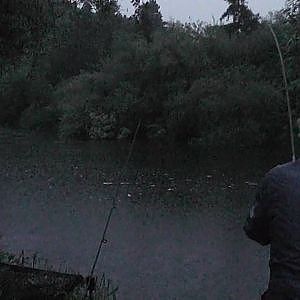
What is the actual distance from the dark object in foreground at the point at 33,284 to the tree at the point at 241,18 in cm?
4035

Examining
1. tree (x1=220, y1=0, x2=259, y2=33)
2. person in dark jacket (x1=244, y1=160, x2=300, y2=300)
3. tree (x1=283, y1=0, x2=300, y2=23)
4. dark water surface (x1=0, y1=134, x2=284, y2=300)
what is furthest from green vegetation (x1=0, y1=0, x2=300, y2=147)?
person in dark jacket (x1=244, y1=160, x2=300, y2=300)

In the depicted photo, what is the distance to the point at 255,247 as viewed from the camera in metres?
12.1

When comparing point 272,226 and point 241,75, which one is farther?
point 241,75

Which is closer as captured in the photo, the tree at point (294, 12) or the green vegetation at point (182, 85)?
the tree at point (294, 12)

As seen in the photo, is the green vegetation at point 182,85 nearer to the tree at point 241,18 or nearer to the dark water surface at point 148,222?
the tree at point 241,18

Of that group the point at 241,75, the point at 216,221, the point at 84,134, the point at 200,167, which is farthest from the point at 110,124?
the point at 216,221

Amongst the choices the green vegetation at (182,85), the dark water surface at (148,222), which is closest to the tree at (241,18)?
the green vegetation at (182,85)

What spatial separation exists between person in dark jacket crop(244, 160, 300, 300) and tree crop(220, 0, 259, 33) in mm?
42694


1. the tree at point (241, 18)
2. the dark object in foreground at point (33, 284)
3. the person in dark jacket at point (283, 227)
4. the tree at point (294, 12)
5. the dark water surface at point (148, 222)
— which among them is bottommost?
the dark water surface at point (148, 222)

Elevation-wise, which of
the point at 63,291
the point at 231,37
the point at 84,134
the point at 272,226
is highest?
the point at 231,37

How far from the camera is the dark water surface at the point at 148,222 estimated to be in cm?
1017

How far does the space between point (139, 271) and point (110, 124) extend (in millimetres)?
34342

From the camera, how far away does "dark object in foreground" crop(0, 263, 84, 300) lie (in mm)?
5391

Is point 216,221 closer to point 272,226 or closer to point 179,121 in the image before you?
point 272,226
